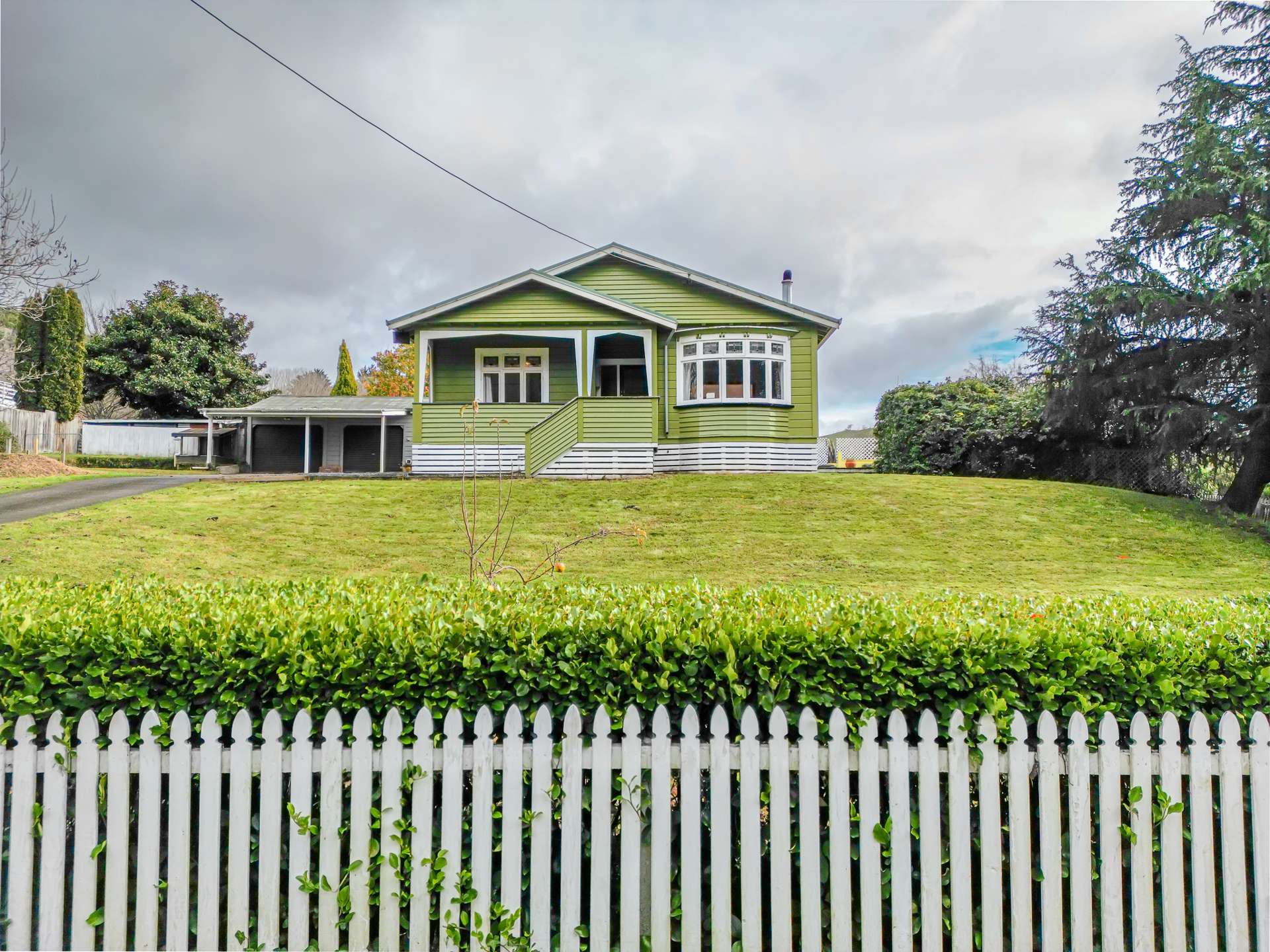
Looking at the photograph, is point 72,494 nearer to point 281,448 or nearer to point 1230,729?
point 281,448

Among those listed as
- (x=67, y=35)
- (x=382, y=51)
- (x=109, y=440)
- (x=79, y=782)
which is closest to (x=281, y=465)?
(x=109, y=440)

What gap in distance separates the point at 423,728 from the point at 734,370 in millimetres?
15563

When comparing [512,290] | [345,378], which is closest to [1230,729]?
[512,290]

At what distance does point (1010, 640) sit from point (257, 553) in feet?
28.8

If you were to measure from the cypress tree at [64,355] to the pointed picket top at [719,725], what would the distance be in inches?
1198

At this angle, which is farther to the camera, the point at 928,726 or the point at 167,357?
the point at 167,357

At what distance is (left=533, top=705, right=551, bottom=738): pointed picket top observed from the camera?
2150 mm

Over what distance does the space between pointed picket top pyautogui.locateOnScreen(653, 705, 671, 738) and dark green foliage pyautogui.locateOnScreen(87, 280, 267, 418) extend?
3470 cm

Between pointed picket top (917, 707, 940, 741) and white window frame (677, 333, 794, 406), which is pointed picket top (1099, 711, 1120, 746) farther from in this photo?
white window frame (677, 333, 794, 406)

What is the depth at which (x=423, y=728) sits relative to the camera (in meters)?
2.19

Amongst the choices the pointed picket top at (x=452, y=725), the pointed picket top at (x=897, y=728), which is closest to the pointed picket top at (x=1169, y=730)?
the pointed picket top at (x=897, y=728)

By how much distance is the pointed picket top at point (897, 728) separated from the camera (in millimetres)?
2154

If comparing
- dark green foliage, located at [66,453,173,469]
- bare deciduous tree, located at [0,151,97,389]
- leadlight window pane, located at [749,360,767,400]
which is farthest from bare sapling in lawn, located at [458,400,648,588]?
dark green foliage, located at [66,453,173,469]

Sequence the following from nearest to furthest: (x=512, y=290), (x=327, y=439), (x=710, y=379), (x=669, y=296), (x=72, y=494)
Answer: (x=72, y=494), (x=512, y=290), (x=710, y=379), (x=669, y=296), (x=327, y=439)
